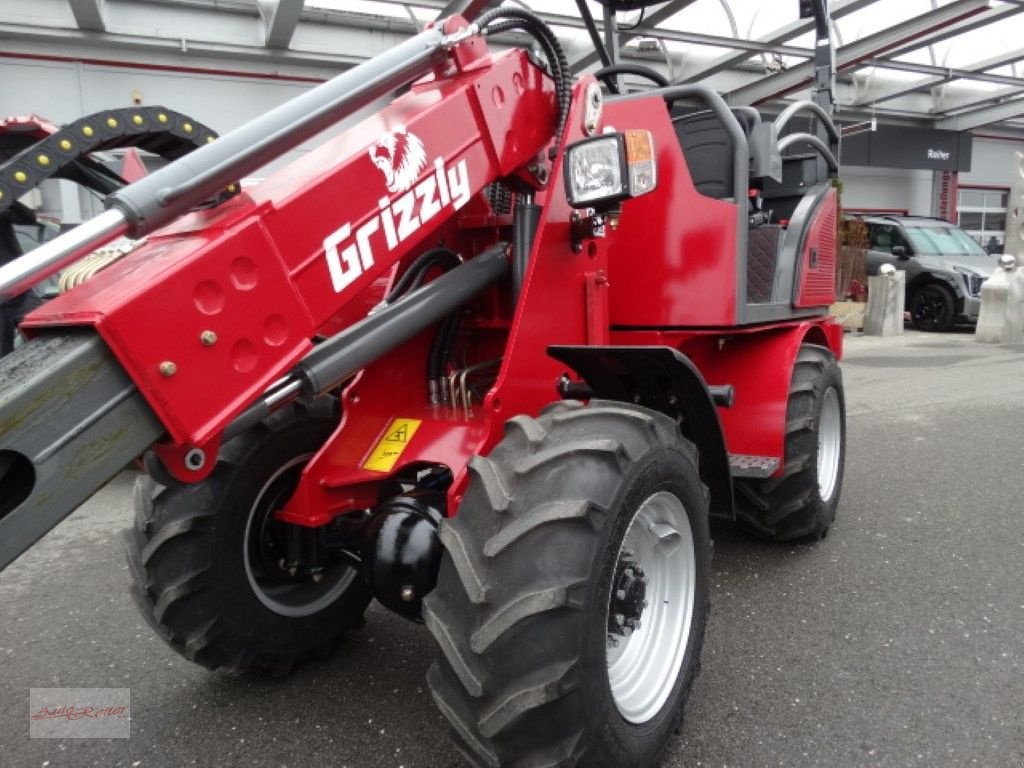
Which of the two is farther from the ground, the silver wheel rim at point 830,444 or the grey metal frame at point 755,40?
the grey metal frame at point 755,40

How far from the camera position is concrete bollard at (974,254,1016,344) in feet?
42.4

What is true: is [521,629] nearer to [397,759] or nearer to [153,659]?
[397,759]

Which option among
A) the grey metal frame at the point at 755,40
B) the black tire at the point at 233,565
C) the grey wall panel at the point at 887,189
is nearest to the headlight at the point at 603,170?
the black tire at the point at 233,565

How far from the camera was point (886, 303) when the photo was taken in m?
14.0

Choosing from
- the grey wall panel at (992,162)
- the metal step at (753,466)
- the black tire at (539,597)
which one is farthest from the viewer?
the grey wall panel at (992,162)

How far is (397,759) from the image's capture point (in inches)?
93.0

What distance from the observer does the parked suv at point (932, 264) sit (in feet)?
47.0

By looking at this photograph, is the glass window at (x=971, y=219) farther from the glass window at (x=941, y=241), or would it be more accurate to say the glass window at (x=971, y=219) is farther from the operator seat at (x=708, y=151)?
the operator seat at (x=708, y=151)

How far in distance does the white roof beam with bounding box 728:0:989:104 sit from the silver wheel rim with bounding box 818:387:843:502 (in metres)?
12.0

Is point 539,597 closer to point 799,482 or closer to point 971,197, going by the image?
point 799,482

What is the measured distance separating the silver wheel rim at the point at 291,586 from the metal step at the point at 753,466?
1.64m

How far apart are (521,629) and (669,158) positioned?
7.33 feet

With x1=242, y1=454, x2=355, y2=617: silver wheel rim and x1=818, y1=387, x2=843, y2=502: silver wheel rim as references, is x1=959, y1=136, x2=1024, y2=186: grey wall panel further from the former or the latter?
x1=242, y1=454, x2=355, y2=617: silver wheel rim

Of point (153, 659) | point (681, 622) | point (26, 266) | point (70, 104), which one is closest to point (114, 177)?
point (153, 659)
